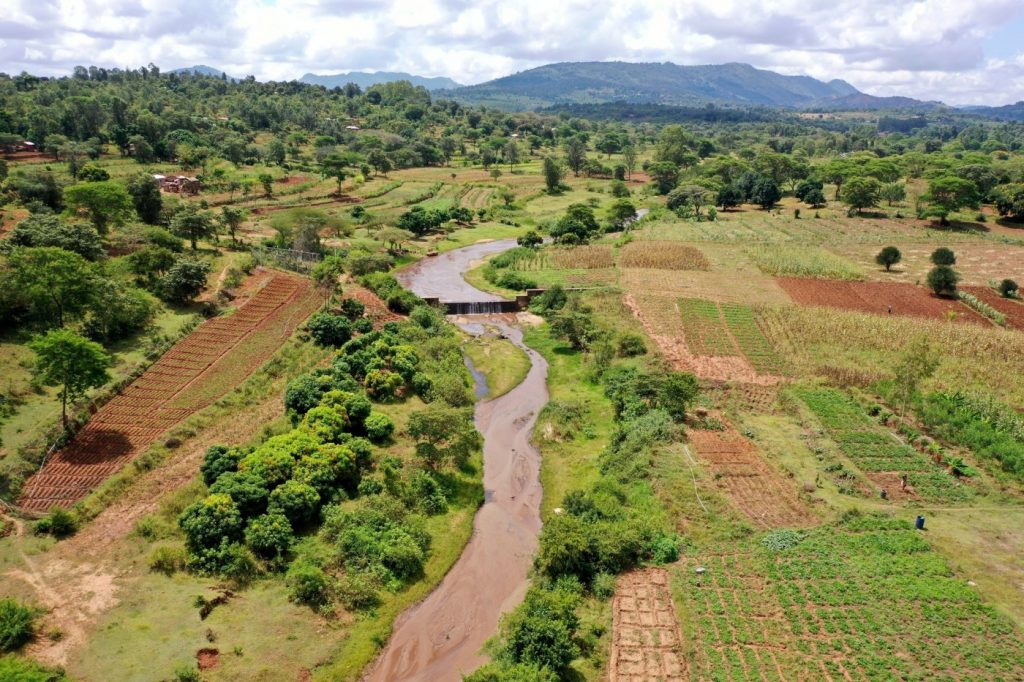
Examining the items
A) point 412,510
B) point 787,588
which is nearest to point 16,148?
point 412,510

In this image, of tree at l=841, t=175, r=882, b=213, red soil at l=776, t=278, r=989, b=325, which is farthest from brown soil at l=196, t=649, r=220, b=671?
tree at l=841, t=175, r=882, b=213

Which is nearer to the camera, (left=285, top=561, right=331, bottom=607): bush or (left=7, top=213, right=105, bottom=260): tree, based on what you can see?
(left=285, top=561, right=331, bottom=607): bush

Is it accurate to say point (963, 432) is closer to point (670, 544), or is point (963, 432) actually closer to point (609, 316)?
point (670, 544)

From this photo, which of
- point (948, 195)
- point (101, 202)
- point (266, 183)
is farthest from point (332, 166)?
point (948, 195)

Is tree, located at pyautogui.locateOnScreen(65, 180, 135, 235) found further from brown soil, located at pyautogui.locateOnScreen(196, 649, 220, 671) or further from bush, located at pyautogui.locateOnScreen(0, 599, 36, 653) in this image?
brown soil, located at pyautogui.locateOnScreen(196, 649, 220, 671)

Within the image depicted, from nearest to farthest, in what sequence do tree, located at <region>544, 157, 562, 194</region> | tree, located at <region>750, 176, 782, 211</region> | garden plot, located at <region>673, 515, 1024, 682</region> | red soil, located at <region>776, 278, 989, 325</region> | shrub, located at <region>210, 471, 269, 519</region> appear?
1. garden plot, located at <region>673, 515, 1024, 682</region>
2. shrub, located at <region>210, 471, 269, 519</region>
3. red soil, located at <region>776, 278, 989, 325</region>
4. tree, located at <region>750, 176, 782, 211</region>
5. tree, located at <region>544, 157, 562, 194</region>

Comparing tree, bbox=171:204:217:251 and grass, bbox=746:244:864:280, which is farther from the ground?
tree, bbox=171:204:217:251
